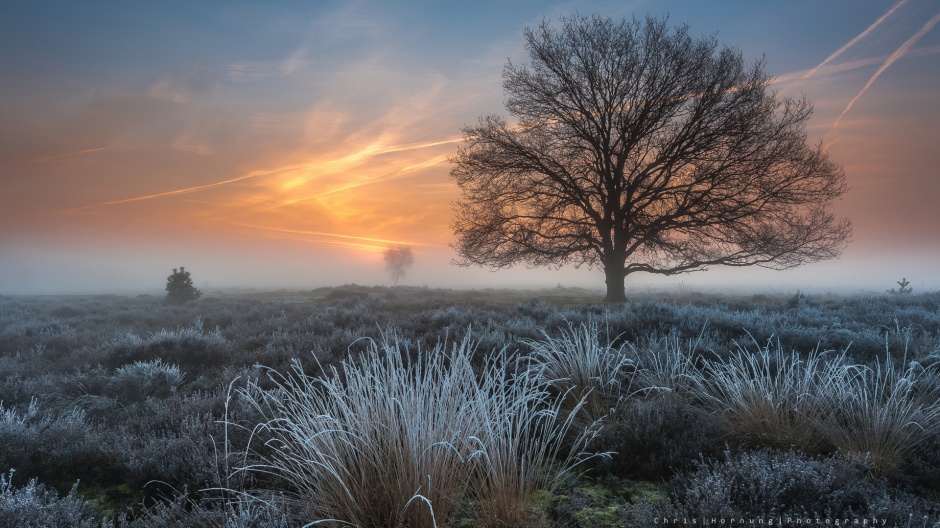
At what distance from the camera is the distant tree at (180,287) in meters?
18.6

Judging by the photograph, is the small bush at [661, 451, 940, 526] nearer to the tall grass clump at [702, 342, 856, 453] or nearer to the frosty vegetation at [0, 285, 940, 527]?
the frosty vegetation at [0, 285, 940, 527]

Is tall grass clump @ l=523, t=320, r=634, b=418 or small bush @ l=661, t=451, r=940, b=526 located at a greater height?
tall grass clump @ l=523, t=320, r=634, b=418

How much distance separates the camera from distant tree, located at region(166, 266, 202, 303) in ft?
61.1

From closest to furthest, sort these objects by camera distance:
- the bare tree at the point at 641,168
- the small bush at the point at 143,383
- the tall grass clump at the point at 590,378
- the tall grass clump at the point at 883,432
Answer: the tall grass clump at the point at 883,432
the tall grass clump at the point at 590,378
the small bush at the point at 143,383
the bare tree at the point at 641,168

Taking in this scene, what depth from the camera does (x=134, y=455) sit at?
3.63m

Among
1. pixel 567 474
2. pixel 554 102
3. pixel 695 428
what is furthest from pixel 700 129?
pixel 567 474

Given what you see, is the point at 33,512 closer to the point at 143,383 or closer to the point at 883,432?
the point at 143,383

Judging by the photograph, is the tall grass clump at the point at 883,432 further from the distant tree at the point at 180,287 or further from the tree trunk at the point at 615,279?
the distant tree at the point at 180,287

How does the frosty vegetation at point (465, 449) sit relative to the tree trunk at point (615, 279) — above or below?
below

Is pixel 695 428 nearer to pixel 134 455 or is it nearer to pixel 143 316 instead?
pixel 134 455

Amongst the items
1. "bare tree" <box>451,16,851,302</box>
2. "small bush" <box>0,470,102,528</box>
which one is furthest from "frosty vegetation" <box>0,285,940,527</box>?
"bare tree" <box>451,16,851,302</box>

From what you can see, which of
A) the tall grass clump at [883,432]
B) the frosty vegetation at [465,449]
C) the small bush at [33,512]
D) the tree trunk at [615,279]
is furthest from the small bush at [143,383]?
the tree trunk at [615,279]

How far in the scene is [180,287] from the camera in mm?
18750

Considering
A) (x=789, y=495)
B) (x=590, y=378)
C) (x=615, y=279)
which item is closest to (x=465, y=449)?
(x=789, y=495)
